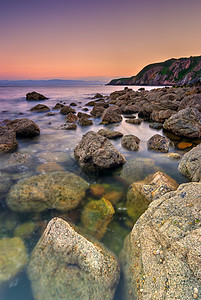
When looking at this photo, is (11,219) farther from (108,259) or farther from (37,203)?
(108,259)

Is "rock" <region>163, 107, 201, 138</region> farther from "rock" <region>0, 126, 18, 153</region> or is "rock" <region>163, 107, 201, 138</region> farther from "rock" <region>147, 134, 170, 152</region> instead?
"rock" <region>0, 126, 18, 153</region>

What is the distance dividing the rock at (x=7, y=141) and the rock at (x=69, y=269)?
795 cm

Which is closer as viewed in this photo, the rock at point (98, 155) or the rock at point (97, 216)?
the rock at point (97, 216)

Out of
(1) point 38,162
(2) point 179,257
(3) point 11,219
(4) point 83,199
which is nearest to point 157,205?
(2) point 179,257

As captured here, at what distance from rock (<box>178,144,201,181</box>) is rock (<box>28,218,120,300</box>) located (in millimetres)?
4387

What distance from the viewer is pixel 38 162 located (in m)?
8.55

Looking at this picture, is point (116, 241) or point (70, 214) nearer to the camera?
point (116, 241)

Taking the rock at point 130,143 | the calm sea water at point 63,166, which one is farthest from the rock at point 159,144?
the rock at point 130,143

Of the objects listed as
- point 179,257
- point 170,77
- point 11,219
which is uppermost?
point 170,77

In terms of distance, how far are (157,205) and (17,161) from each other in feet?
23.9

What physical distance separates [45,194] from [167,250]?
402 centimetres

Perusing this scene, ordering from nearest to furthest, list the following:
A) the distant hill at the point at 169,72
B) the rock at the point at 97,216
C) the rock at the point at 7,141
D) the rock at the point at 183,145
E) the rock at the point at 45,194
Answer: the rock at the point at 97,216, the rock at the point at 45,194, the rock at the point at 7,141, the rock at the point at 183,145, the distant hill at the point at 169,72

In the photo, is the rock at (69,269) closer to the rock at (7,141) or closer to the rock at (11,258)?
the rock at (11,258)

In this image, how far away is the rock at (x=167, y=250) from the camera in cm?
256
